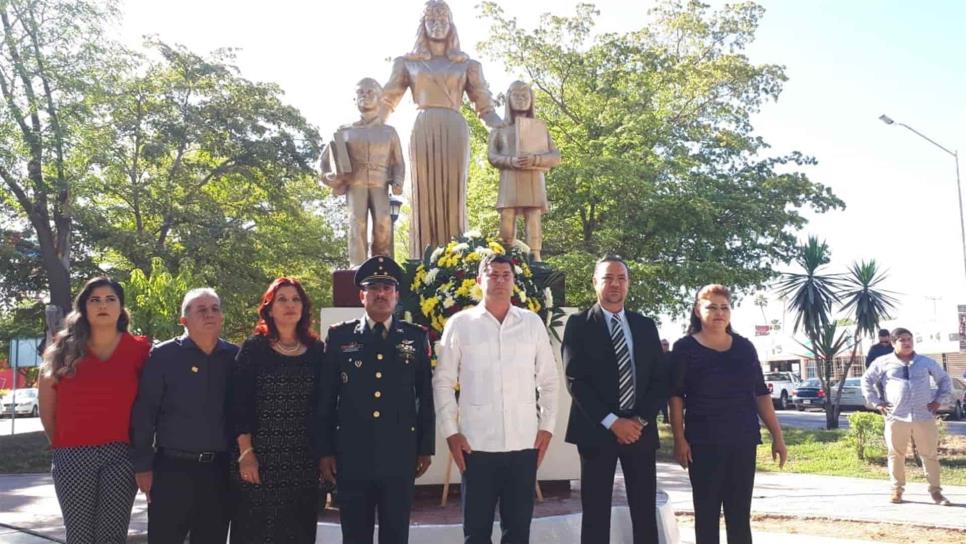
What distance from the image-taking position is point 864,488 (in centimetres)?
1010

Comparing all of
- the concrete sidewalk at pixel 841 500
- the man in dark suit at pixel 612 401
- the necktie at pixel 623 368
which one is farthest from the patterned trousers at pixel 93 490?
the concrete sidewalk at pixel 841 500

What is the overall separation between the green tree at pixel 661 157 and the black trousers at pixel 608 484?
48.9 ft

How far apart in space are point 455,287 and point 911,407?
5586 mm

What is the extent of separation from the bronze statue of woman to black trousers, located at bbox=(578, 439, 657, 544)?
3695 millimetres

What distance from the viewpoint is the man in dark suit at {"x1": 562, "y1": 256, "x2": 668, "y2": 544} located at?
438cm

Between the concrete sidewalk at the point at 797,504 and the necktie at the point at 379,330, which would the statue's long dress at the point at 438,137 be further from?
the necktie at the point at 379,330

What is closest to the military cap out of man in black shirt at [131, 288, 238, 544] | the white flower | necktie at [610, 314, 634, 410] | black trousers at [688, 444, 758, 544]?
man in black shirt at [131, 288, 238, 544]

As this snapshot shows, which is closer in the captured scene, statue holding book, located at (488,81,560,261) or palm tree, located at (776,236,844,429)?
statue holding book, located at (488,81,560,261)

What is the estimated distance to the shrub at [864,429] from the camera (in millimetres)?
13031

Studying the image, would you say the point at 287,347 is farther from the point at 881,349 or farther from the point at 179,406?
the point at 881,349

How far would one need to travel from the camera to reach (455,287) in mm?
5988

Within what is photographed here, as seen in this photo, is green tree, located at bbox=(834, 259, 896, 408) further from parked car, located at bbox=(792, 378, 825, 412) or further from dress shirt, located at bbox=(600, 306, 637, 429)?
dress shirt, located at bbox=(600, 306, 637, 429)

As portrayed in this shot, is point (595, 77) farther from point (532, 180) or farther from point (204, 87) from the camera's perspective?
point (532, 180)

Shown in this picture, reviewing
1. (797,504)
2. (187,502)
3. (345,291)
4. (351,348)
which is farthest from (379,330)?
(797,504)
